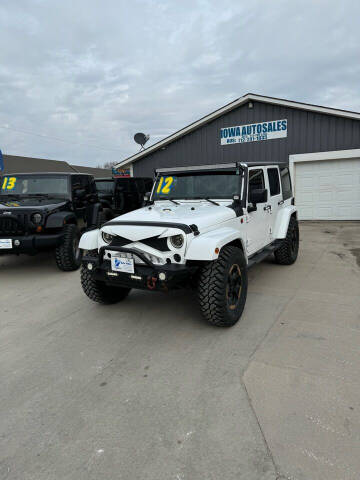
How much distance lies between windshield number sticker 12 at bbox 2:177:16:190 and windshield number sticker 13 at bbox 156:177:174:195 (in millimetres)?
3635

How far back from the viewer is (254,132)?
12.5 metres

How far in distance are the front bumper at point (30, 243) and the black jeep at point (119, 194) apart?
14.2 ft

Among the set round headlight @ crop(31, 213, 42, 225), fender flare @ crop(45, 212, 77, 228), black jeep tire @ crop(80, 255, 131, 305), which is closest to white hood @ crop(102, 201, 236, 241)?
black jeep tire @ crop(80, 255, 131, 305)

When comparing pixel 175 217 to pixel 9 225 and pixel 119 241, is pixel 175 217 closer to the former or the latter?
pixel 119 241

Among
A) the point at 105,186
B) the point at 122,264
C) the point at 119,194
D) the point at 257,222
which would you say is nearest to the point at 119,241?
the point at 122,264

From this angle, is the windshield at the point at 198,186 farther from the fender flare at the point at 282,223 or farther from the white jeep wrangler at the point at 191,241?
the fender flare at the point at 282,223

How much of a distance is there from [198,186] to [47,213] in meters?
2.90

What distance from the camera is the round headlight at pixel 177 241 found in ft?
10.7

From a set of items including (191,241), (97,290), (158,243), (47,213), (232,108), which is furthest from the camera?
(232,108)

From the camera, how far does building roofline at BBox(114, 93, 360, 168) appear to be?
10859 mm

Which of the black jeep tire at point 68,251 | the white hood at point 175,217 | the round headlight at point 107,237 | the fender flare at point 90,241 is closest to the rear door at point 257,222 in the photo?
the white hood at point 175,217

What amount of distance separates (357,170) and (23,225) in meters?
10.7

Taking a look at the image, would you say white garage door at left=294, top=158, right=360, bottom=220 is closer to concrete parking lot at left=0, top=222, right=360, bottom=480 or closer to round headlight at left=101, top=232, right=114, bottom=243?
concrete parking lot at left=0, top=222, right=360, bottom=480

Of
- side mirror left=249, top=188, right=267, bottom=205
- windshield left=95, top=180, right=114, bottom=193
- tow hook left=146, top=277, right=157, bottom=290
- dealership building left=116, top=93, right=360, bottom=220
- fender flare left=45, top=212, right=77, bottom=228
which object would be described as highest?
dealership building left=116, top=93, right=360, bottom=220
